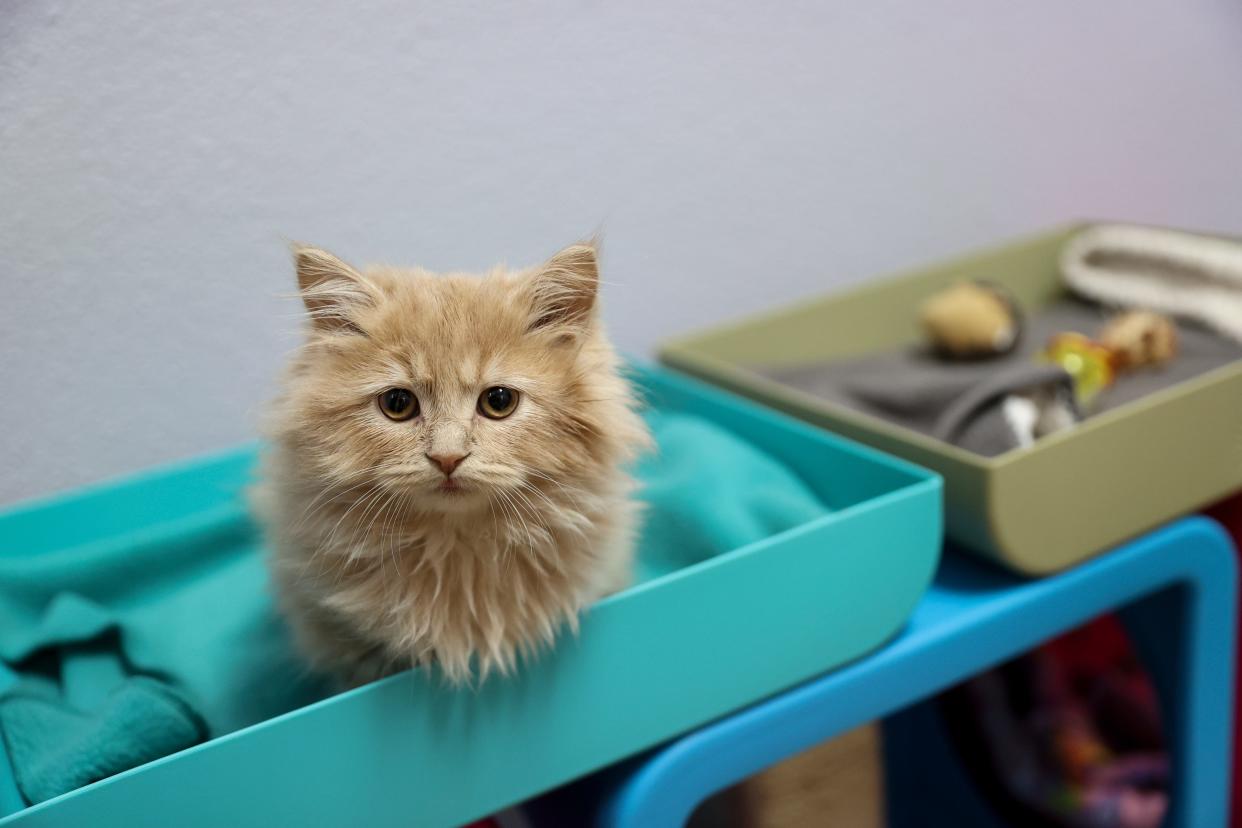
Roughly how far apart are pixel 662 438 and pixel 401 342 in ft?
1.54

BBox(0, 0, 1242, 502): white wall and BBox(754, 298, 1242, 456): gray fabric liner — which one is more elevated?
BBox(0, 0, 1242, 502): white wall

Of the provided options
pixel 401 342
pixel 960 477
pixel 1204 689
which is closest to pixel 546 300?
pixel 401 342

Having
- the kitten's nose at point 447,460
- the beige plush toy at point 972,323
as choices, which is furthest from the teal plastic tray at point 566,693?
the beige plush toy at point 972,323

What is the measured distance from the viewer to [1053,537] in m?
0.83

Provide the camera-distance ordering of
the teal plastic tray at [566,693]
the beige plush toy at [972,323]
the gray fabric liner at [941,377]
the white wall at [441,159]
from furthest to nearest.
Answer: the beige plush toy at [972,323] < the gray fabric liner at [941,377] < the white wall at [441,159] < the teal plastic tray at [566,693]

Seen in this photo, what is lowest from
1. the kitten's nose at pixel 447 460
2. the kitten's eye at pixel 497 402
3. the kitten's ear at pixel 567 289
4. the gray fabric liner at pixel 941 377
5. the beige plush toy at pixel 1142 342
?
the gray fabric liner at pixel 941 377

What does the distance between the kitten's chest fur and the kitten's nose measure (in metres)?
0.05

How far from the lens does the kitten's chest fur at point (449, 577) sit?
61cm

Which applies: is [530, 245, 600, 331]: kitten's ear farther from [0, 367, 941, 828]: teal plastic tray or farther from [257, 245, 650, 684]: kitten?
[0, 367, 941, 828]: teal plastic tray

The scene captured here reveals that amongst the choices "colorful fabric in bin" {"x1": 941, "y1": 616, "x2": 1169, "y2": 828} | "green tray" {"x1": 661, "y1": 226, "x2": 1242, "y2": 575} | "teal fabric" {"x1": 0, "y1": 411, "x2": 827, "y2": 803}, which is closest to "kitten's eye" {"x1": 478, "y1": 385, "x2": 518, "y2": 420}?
"teal fabric" {"x1": 0, "y1": 411, "x2": 827, "y2": 803}

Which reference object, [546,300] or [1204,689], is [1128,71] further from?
[546,300]

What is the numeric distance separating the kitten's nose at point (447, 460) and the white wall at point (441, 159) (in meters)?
0.17

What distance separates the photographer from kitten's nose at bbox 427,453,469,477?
56 centimetres

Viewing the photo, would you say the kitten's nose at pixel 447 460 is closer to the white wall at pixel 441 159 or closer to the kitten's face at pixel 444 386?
the kitten's face at pixel 444 386
